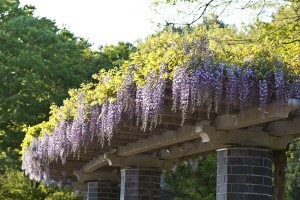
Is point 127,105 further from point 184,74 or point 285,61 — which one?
point 285,61

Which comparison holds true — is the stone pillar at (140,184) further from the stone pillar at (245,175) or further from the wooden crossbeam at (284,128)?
the wooden crossbeam at (284,128)

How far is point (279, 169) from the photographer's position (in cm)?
1112

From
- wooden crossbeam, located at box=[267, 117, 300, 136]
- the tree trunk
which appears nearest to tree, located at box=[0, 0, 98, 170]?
the tree trunk

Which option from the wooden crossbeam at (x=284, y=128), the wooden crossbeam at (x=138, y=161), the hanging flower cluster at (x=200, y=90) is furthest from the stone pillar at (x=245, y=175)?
the wooden crossbeam at (x=138, y=161)

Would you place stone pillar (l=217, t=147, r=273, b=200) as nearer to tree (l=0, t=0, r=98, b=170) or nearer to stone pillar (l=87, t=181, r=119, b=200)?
stone pillar (l=87, t=181, r=119, b=200)

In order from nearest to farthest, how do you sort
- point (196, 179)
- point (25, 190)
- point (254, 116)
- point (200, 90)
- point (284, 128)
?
1. point (200, 90)
2. point (254, 116)
3. point (284, 128)
4. point (196, 179)
5. point (25, 190)

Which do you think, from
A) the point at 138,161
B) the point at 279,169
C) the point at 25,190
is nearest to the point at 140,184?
the point at 138,161

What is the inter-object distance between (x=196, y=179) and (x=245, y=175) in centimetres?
998

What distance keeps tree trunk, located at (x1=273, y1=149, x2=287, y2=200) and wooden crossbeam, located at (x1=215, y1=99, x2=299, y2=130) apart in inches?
76.6

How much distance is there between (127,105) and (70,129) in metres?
2.88

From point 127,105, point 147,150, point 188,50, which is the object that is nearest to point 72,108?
point 147,150

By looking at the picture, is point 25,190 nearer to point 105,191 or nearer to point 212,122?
point 105,191

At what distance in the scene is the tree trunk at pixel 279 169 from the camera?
10938 millimetres

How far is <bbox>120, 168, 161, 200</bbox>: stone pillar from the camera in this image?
1379 centimetres
